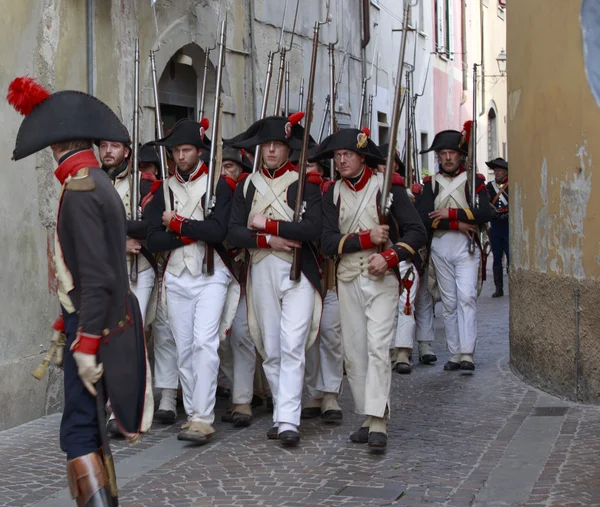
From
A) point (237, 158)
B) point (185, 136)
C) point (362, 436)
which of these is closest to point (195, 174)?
point (185, 136)

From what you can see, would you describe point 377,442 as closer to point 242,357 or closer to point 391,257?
point 391,257

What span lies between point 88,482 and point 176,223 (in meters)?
3.18

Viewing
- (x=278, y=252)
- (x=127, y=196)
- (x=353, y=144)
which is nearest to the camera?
(x=353, y=144)

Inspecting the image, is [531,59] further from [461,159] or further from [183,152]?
[183,152]

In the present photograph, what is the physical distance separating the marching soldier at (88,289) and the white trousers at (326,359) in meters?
3.30

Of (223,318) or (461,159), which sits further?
(461,159)

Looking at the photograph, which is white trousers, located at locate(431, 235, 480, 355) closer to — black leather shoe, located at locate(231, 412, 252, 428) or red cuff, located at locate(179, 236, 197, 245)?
black leather shoe, located at locate(231, 412, 252, 428)

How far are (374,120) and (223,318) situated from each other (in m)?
12.9

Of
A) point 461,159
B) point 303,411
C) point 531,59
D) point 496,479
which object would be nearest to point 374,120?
point 461,159

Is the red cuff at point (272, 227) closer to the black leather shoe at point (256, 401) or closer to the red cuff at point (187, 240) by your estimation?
the red cuff at point (187, 240)

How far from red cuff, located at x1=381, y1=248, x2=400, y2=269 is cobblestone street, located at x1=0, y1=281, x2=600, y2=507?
111 centimetres

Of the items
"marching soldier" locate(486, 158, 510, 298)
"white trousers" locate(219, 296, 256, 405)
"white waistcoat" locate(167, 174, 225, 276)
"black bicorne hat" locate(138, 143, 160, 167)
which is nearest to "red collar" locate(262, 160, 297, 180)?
"white waistcoat" locate(167, 174, 225, 276)

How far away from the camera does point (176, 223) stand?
25.6 ft

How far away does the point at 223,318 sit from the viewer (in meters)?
8.02
